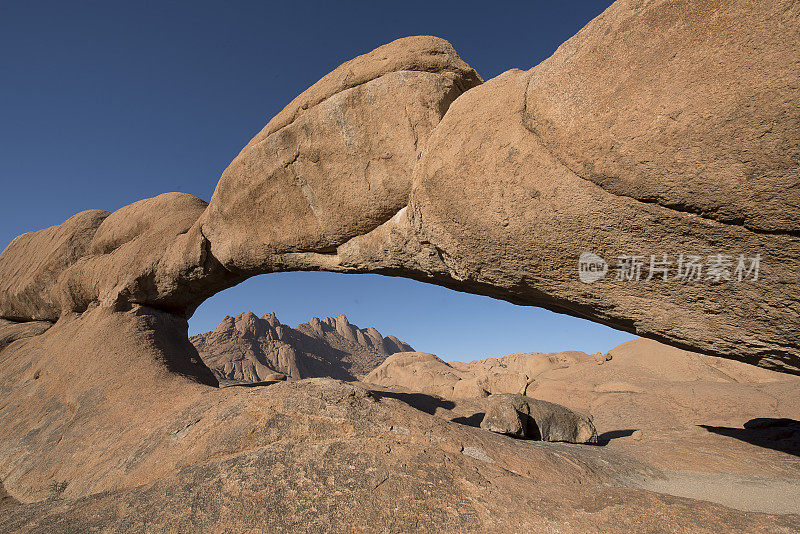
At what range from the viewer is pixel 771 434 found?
5.34m

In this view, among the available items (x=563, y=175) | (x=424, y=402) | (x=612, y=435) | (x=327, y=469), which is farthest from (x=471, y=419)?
(x=563, y=175)

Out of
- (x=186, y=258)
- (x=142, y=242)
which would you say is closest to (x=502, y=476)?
(x=186, y=258)

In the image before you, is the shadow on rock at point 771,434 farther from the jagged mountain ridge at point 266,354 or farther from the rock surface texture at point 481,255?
the jagged mountain ridge at point 266,354

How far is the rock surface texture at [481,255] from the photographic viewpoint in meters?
2.45

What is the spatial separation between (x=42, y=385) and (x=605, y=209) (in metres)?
9.09

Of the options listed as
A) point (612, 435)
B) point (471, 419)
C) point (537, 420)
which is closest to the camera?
point (537, 420)

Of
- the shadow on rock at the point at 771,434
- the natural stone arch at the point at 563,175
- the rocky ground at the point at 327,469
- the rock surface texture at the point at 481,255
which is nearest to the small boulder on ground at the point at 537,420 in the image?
the rocky ground at the point at 327,469

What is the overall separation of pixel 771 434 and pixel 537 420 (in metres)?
3.18

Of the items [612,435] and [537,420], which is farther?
[612,435]

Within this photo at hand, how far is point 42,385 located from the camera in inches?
259

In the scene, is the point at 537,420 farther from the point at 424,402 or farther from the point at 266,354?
the point at 266,354

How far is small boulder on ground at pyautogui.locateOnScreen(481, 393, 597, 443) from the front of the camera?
5.71 m

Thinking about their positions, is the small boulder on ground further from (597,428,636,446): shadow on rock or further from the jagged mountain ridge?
the jagged mountain ridge

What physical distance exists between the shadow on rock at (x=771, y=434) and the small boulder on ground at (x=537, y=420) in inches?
79.1
